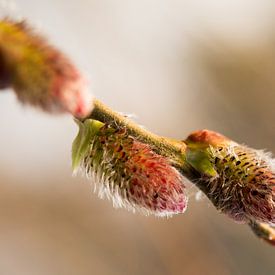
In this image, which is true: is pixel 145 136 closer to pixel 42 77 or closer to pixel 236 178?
pixel 236 178

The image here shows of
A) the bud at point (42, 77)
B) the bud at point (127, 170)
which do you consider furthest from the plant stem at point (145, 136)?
the bud at point (42, 77)

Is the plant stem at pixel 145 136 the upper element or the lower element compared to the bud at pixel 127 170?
upper

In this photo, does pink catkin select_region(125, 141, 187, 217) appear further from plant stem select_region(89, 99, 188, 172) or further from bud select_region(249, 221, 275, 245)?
bud select_region(249, 221, 275, 245)

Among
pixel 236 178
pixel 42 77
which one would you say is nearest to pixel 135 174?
pixel 236 178

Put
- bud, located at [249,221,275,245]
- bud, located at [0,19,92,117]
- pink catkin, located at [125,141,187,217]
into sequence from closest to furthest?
1. bud, located at [0,19,92,117]
2. pink catkin, located at [125,141,187,217]
3. bud, located at [249,221,275,245]

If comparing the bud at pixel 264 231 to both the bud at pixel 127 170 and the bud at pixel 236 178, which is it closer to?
the bud at pixel 236 178

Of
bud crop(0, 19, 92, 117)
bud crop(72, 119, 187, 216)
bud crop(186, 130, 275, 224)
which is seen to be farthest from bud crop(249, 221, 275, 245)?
bud crop(0, 19, 92, 117)
